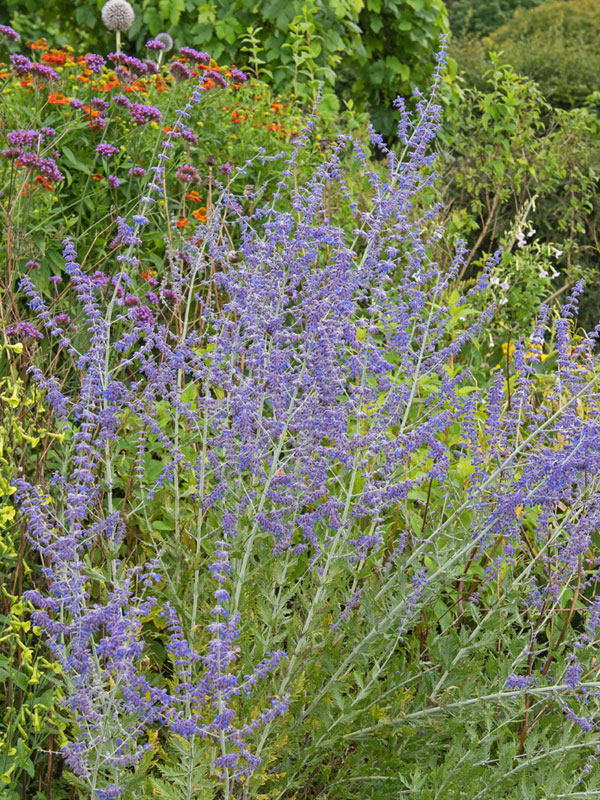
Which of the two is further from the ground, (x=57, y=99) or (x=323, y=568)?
(x=57, y=99)

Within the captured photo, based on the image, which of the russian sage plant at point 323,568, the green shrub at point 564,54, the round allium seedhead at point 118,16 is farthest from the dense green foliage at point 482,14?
the russian sage plant at point 323,568

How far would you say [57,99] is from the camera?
538 cm

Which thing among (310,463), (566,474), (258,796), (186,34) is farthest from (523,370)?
(186,34)

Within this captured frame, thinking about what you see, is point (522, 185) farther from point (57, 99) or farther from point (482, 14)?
point (482, 14)

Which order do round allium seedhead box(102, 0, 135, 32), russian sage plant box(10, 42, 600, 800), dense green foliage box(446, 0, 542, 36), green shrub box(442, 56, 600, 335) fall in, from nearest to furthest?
russian sage plant box(10, 42, 600, 800) → green shrub box(442, 56, 600, 335) → round allium seedhead box(102, 0, 135, 32) → dense green foliage box(446, 0, 542, 36)

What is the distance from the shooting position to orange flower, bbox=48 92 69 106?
5.33 meters

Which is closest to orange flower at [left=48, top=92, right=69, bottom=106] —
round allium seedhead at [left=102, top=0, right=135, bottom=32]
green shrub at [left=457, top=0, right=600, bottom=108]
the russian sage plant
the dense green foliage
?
round allium seedhead at [left=102, top=0, right=135, bottom=32]

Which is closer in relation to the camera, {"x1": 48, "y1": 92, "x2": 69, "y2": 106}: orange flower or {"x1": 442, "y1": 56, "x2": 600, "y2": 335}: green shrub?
{"x1": 48, "y1": 92, "x2": 69, "y2": 106}: orange flower

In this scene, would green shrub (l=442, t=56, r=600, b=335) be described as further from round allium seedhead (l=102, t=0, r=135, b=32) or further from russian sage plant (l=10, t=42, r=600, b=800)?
russian sage plant (l=10, t=42, r=600, b=800)

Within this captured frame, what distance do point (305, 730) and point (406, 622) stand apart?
1.37ft

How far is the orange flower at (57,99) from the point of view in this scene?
17.5 ft

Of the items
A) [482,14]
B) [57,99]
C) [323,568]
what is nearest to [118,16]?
[57,99]

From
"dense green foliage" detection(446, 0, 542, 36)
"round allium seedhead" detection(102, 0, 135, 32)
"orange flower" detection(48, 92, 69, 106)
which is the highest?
"round allium seedhead" detection(102, 0, 135, 32)

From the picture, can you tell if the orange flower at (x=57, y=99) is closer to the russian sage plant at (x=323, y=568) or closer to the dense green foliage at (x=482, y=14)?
the russian sage plant at (x=323, y=568)
